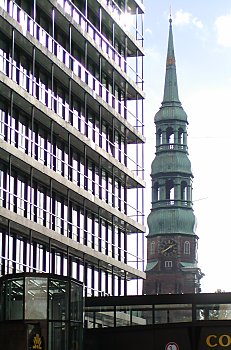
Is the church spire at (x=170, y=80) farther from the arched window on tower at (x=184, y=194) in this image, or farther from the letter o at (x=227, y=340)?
the letter o at (x=227, y=340)

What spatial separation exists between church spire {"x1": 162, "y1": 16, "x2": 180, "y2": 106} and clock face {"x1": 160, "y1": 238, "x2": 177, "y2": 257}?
21387mm

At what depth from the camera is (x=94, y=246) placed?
5878cm

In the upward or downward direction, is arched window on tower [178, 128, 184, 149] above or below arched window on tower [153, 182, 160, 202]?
above

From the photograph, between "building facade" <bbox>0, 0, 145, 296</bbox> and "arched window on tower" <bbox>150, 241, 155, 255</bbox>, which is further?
"arched window on tower" <bbox>150, 241, 155, 255</bbox>

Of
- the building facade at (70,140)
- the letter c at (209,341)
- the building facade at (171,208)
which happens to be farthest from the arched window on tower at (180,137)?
the letter c at (209,341)

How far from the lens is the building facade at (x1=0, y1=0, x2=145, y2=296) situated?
1954 inches

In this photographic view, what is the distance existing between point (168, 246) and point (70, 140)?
12204cm

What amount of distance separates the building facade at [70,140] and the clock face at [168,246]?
362 ft

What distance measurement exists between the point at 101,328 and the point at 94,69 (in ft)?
66.3

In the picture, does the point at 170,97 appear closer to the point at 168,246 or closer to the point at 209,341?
the point at 168,246

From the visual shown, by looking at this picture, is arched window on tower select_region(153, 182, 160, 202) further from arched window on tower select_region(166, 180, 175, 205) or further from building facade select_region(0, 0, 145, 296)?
building facade select_region(0, 0, 145, 296)

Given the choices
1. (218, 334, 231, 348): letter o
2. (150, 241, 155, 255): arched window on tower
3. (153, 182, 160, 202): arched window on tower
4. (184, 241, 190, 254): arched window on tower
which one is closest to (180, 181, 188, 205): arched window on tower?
(153, 182, 160, 202): arched window on tower

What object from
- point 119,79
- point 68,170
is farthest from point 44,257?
point 119,79

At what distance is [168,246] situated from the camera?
177 meters
